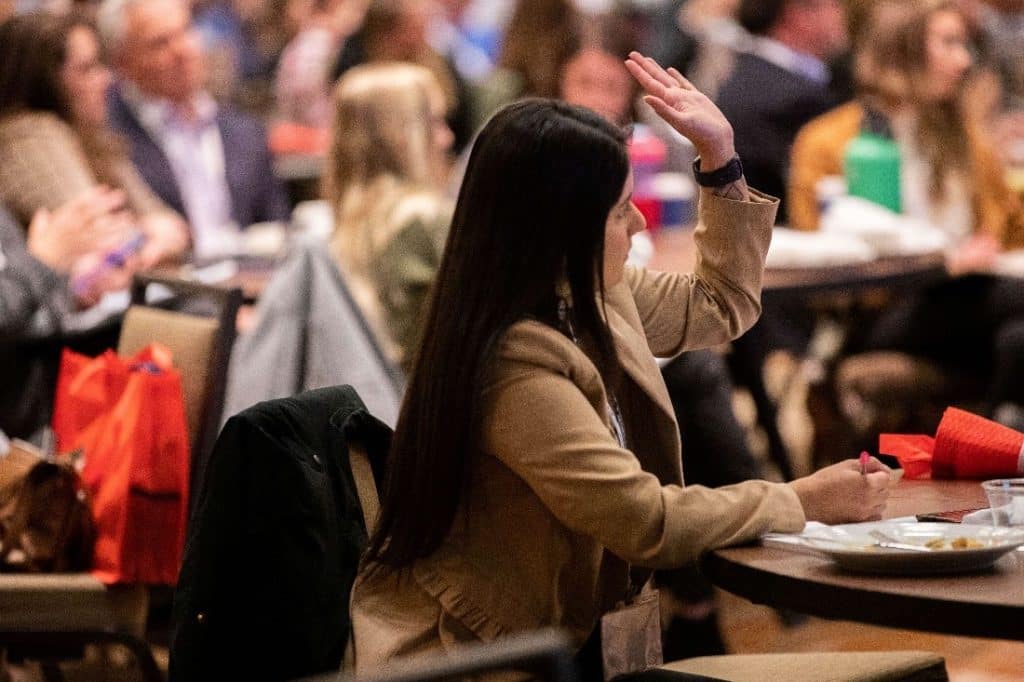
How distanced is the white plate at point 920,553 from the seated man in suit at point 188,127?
156 inches

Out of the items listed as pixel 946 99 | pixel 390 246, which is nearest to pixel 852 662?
pixel 390 246

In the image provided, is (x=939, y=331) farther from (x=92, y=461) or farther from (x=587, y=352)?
(x=587, y=352)

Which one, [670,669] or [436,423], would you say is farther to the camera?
[670,669]

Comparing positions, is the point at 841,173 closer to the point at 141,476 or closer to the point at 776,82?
the point at 776,82

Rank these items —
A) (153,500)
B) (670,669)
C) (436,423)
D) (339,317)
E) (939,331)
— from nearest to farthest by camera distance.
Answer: (436,423), (670,669), (153,500), (339,317), (939,331)

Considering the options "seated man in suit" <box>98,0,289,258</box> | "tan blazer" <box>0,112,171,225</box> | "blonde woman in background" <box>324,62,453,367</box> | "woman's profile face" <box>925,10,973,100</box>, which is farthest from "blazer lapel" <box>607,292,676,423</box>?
"seated man in suit" <box>98,0,289,258</box>

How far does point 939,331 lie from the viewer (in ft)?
15.8

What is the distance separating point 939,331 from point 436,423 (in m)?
3.26

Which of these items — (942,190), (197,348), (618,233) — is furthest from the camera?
(942,190)

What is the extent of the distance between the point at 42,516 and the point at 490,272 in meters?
1.29

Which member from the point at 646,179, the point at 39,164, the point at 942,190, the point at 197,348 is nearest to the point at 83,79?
the point at 39,164

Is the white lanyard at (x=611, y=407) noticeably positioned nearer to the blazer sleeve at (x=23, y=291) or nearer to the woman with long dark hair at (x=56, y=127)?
the blazer sleeve at (x=23, y=291)

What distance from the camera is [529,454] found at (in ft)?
5.84

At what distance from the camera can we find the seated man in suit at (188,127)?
5609 mm
